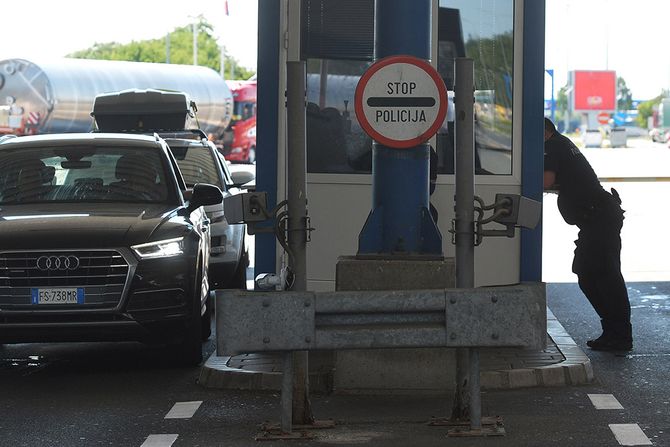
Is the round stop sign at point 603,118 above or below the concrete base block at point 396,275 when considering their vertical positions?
above

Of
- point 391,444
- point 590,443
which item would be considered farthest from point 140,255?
point 590,443

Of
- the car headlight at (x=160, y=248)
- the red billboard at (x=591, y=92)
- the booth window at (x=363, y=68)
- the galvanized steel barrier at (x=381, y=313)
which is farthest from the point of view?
the red billboard at (x=591, y=92)

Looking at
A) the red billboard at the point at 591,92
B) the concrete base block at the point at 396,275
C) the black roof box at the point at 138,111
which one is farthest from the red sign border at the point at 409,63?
the red billboard at the point at 591,92

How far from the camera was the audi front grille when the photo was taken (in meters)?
9.64

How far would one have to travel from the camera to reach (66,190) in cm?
1105

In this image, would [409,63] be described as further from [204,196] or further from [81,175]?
[81,175]

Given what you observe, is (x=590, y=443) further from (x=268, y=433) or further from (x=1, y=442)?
(x=1, y=442)

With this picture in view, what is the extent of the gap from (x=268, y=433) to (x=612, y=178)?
121 ft

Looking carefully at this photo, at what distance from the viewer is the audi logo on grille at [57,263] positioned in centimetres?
964

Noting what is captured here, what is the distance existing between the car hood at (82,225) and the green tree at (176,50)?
123415 mm

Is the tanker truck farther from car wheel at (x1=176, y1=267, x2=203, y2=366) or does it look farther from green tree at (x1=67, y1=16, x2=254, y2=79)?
green tree at (x1=67, y1=16, x2=254, y2=79)

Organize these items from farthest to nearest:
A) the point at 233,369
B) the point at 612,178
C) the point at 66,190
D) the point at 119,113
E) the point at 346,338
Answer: the point at 612,178, the point at 119,113, the point at 66,190, the point at 233,369, the point at 346,338

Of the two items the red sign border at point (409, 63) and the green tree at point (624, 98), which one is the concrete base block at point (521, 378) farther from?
the green tree at point (624, 98)

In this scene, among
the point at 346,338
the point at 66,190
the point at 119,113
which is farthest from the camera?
the point at 119,113
